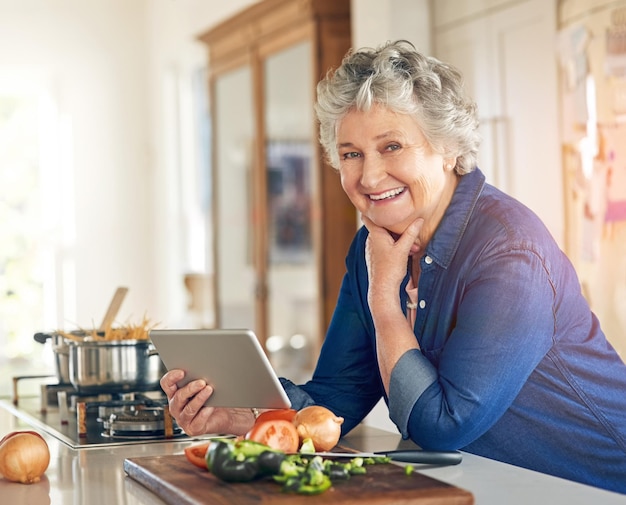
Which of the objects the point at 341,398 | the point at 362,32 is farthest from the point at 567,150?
the point at 341,398

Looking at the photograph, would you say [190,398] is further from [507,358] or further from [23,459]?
[507,358]

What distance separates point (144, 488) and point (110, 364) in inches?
34.5

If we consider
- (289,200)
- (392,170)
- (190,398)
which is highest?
(289,200)

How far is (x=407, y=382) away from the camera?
5.77 ft

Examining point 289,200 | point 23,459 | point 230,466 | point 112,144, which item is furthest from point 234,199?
point 230,466

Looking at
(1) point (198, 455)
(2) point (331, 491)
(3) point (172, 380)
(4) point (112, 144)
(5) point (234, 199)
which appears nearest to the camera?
(2) point (331, 491)

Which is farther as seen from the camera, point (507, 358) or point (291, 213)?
point (291, 213)

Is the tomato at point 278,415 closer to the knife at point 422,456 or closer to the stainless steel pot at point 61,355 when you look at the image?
the knife at point 422,456

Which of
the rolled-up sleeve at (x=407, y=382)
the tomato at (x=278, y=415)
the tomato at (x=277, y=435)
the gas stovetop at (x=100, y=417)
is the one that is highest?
the rolled-up sleeve at (x=407, y=382)

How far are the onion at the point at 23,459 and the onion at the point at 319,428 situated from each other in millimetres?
402

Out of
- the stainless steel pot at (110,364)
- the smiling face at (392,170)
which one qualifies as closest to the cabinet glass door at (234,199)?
the stainless steel pot at (110,364)

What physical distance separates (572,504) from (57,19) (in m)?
7.50

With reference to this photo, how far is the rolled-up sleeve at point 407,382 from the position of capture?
175 centimetres

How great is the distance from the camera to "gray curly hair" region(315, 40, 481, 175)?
6.30ft
